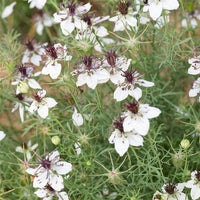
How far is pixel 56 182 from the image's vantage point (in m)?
0.98

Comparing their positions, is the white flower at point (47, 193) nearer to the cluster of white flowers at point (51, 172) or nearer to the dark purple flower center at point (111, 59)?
the cluster of white flowers at point (51, 172)

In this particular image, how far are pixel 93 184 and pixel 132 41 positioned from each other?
1.88ft

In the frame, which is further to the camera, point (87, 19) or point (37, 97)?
point (87, 19)

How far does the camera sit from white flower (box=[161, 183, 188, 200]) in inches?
39.9

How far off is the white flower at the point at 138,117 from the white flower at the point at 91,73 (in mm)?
135

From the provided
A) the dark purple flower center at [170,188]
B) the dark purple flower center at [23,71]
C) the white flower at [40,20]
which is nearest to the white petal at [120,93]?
the dark purple flower center at [170,188]

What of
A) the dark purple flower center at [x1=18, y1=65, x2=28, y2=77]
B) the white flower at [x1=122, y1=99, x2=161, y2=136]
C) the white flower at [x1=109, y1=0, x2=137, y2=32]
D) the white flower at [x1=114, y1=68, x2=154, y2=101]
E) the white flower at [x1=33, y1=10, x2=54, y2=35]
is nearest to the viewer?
the white flower at [x1=122, y1=99, x2=161, y2=136]

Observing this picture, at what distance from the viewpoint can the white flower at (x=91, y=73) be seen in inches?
39.2

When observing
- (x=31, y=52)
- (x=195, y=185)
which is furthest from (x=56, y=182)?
(x=31, y=52)

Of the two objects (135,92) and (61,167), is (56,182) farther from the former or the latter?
(135,92)

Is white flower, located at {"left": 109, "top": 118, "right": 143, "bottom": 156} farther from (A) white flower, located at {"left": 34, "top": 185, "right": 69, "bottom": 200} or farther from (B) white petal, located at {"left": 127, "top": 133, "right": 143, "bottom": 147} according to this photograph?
(A) white flower, located at {"left": 34, "top": 185, "right": 69, "bottom": 200}

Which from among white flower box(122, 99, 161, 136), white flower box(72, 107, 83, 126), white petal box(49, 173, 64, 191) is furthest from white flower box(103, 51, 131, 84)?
white petal box(49, 173, 64, 191)

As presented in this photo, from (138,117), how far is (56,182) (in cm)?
34

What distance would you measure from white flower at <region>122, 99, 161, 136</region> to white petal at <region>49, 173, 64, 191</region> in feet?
0.90
